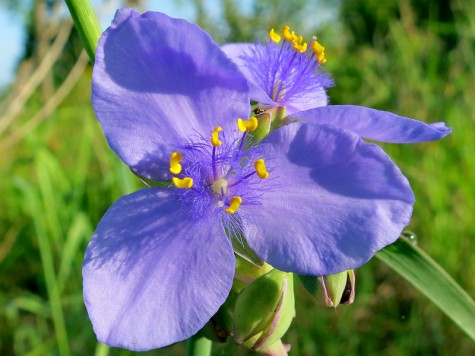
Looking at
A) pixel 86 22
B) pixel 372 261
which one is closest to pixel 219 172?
pixel 86 22

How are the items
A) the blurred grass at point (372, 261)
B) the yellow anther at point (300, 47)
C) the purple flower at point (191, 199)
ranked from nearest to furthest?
the purple flower at point (191, 199), the yellow anther at point (300, 47), the blurred grass at point (372, 261)

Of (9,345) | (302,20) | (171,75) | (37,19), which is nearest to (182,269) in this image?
(171,75)

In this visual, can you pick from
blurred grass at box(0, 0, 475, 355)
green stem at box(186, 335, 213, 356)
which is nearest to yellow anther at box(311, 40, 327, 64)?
green stem at box(186, 335, 213, 356)

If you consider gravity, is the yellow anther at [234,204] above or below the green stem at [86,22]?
below

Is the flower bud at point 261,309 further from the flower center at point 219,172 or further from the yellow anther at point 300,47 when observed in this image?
the yellow anther at point 300,47

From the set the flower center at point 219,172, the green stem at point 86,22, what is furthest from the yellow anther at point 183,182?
the green stem at point 86,22

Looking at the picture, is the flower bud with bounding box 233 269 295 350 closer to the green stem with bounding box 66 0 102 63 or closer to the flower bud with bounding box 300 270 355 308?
the flower bud with bounding box 300 270 355 308

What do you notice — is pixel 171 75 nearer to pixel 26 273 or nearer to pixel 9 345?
pixel 9 345
